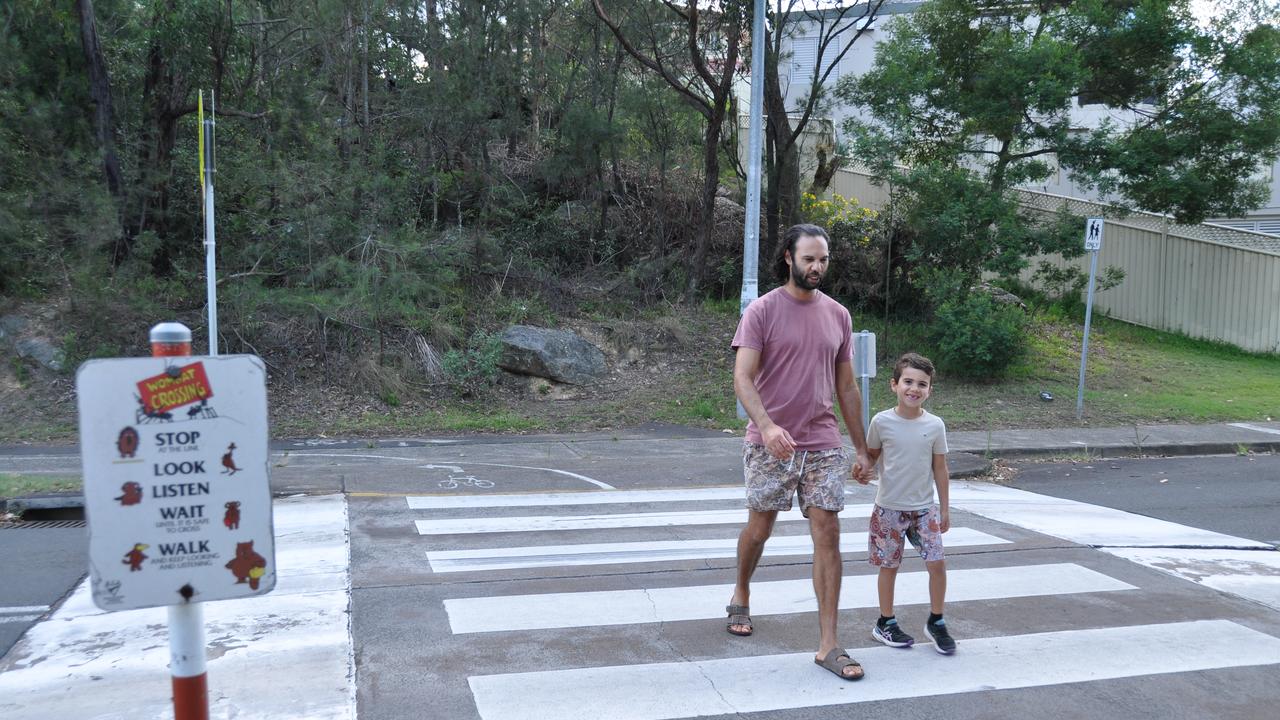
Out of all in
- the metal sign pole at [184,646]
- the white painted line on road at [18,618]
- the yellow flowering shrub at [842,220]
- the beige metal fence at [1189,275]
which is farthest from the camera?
the beige metal fence at [1189,275]

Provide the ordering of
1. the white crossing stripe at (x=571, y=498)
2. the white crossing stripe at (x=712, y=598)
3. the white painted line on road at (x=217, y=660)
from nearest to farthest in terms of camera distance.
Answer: the white painted line on road at (x=217, y=660), the white crossing stripe at (x=712, y=598), the white crossing stripe at (x=571, y=498)

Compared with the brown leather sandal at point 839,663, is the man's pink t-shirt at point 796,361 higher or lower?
higher

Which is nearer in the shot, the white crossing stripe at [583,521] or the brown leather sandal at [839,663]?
the brown leather sandal at [839,663]

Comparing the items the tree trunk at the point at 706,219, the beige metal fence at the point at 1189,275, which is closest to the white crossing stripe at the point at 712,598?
the tree trunk at the point at 706,219

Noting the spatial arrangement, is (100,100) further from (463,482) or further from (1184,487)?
(1184,487)

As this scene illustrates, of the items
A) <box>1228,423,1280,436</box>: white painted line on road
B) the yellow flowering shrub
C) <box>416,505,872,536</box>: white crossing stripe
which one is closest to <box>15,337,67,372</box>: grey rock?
<box>416,505,872,536</box>: white crossing stripe

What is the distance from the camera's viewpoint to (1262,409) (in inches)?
662

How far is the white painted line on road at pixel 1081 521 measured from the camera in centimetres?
796

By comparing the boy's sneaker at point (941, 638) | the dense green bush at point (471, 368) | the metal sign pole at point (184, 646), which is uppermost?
the metal sign pole at point (184, 646)

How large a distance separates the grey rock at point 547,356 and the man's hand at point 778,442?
12049 millimetres

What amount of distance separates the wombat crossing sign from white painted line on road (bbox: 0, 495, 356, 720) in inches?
67.9

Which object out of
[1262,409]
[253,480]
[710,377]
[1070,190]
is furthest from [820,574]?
[1070,190]

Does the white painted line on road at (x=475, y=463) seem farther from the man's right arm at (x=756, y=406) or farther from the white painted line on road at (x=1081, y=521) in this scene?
the man's right arm at (x=756, y=406)

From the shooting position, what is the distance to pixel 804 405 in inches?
193
